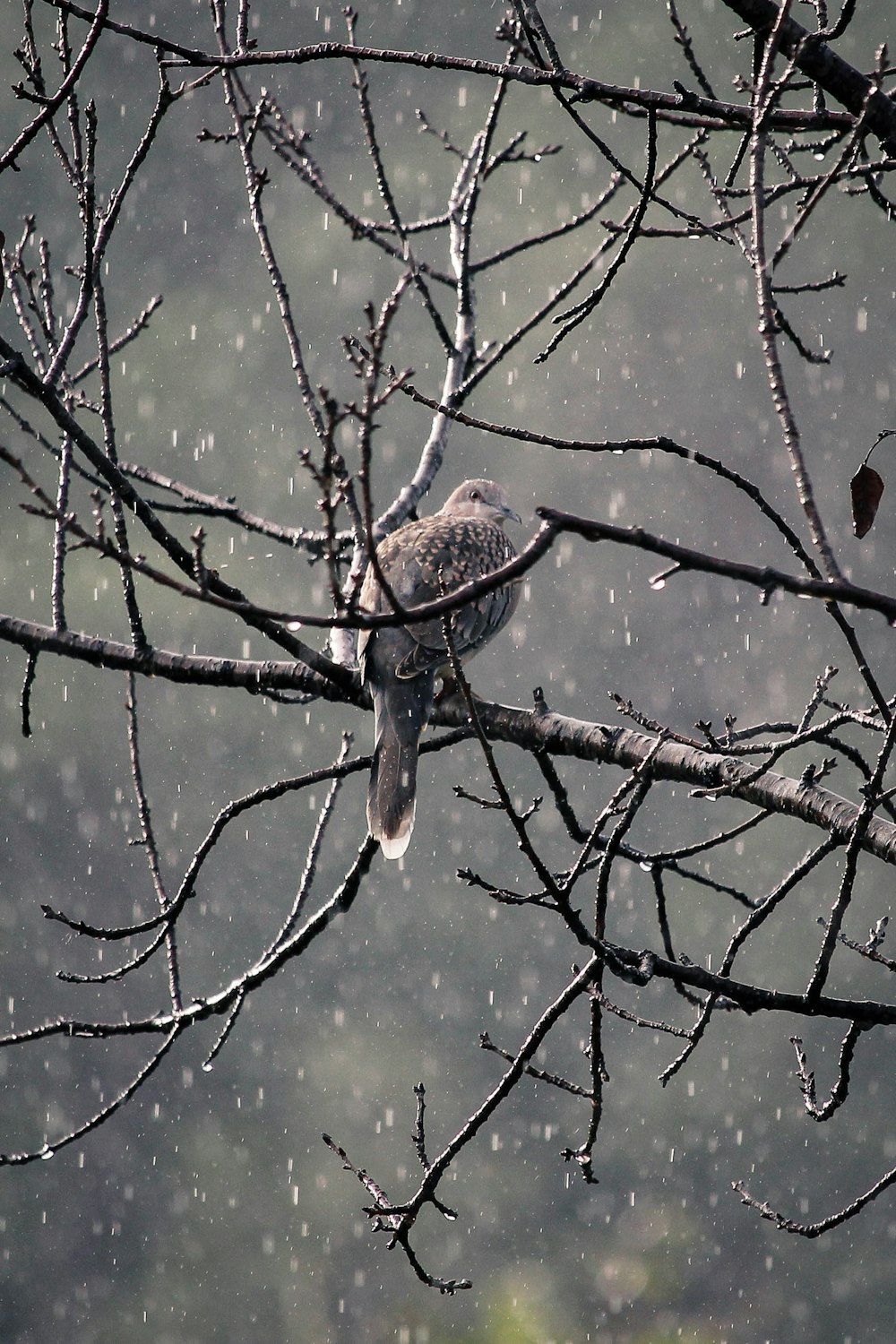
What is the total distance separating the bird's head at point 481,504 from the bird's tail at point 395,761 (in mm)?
1464

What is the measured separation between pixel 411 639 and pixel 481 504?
4.77 feet

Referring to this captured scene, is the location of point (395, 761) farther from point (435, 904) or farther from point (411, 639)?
point (435, 904)

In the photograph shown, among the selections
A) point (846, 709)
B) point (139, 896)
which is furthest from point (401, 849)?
point (139, 896)

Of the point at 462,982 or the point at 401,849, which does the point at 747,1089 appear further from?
the point at 401,849

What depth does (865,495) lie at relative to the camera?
43.5 inches

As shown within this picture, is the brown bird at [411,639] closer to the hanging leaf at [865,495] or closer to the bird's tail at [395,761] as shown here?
the bird's tail at [395,761]

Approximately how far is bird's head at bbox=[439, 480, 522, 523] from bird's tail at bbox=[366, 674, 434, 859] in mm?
1464

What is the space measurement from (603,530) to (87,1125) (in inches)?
55.2

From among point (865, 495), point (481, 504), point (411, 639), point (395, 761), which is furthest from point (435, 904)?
point (865, 495)

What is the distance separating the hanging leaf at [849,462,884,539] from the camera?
110cm

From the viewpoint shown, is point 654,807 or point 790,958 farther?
point 654,807

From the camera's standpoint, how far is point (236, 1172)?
13.5 metres

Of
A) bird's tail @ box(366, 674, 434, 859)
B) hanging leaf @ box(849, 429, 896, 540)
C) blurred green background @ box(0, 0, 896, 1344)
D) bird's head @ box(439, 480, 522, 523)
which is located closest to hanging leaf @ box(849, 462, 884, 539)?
hanging leaf @ box(849, 429, 896, 540)

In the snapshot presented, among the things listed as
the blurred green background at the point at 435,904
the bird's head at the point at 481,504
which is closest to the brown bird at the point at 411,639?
the bird's head at the point at 481,504
